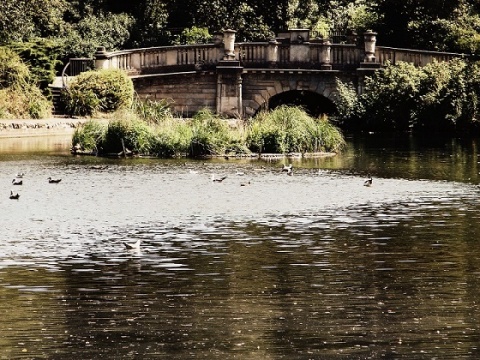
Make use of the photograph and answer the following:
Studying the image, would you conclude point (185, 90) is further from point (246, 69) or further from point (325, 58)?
point (325, 58)

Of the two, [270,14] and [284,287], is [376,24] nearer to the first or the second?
[270,14]

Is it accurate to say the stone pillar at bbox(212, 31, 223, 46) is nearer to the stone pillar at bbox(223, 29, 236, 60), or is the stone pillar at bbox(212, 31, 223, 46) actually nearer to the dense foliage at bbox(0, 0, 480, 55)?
the stone pillar at bbox(223, 29, 236, 60)

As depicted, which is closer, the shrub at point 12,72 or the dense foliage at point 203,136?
the dense foliage at point 203,136

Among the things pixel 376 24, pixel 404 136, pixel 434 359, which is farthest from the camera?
pixel 376 24

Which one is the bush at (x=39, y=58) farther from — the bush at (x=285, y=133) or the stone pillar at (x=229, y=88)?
the bush at (x=285, y=133)

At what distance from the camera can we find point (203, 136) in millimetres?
38125

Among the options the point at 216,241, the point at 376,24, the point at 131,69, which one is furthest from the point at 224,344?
the point at 376,24

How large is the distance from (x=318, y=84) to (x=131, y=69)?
7.26 m

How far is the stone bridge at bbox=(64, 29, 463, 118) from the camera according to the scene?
52656 millimetres

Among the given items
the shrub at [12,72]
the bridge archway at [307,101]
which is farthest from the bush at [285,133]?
the bridge archway at [307,101]

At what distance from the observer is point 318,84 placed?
2128 inches

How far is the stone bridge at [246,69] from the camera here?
5266 centimetres

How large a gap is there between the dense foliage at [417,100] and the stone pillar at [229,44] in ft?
14.1

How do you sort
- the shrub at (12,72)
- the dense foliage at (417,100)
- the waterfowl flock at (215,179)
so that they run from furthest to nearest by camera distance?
1. the dense foliage at (417,100)
2. the shrub at (12,72)
3. the waterfowl flock at (215,179)
